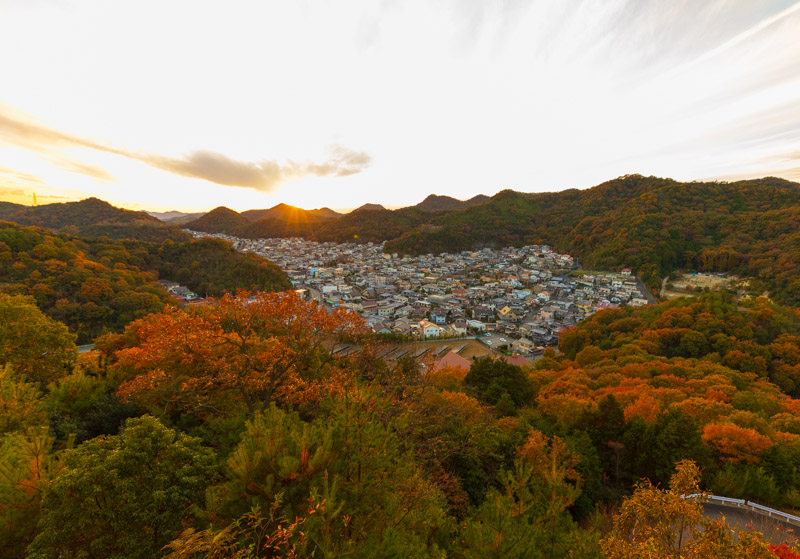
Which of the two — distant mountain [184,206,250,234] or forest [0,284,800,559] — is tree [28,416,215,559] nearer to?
forest [0,284,800,559]

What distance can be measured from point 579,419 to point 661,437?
105 inches

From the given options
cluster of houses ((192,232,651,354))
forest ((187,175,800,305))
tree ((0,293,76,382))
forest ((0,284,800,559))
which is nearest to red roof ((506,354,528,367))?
cluster of houses ((192,232,651,354))

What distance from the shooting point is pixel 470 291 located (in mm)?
56688

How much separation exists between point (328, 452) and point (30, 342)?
13.1m

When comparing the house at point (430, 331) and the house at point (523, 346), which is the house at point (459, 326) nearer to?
the house at point (430, 331)

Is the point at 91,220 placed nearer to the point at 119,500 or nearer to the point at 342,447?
the point at 119,500

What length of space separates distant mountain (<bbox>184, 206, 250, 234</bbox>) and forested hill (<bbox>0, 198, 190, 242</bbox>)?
45.8 meters

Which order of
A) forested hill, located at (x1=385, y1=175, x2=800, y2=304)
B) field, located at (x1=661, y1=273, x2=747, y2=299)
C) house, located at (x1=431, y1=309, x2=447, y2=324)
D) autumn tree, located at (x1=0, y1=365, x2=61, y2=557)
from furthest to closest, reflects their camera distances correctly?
forested hill, located at (x1=385, y1=175, x2=800, y2=304)
field, located at (x1=661, y1=273, x2=747, y2=299)
house, located at (x1=431, y1=309, x2=447, y2=324)
autumn tree, located at (x1=0, y1=365, x2=61, y2=557)

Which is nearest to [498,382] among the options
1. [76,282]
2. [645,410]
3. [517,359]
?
[645,410]

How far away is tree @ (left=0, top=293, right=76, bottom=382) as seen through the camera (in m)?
10.2

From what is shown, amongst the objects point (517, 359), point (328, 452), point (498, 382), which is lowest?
point (517, 359)

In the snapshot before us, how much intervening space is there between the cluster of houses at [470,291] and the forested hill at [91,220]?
105 feet

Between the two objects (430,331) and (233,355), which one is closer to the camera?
(233,355)

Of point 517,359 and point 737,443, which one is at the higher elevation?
point 737,443
